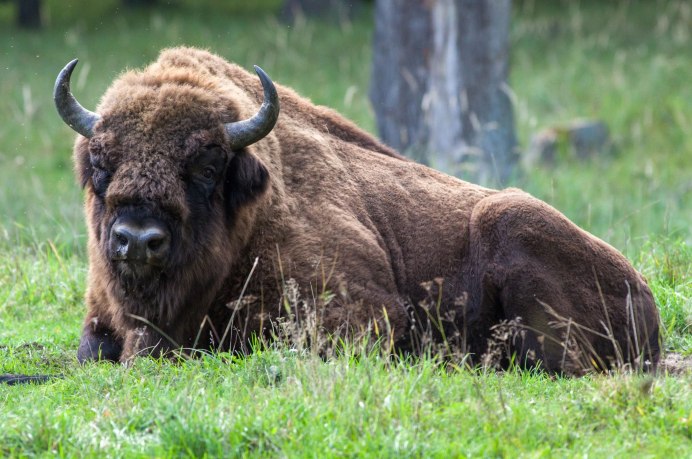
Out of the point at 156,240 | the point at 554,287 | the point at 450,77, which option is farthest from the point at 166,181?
the point at 450,77

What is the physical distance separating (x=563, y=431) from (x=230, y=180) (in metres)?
2.77

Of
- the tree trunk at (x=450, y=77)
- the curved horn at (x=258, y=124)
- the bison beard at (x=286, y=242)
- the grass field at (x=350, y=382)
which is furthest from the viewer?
the tree trunk at (x=450, y=77)

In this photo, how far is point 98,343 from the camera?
670 cm

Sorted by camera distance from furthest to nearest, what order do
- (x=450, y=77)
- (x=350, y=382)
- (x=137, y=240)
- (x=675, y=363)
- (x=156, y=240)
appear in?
1. (x=450, y=77)
2. (x=675, y=363)
3. (x=156, y=240)
4. (x=137, y=240)
5. (x=350, y=382)

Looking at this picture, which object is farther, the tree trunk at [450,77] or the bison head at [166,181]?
the tree trunk at [450,77]

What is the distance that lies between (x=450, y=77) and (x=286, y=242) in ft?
24.0

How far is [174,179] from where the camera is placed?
6078 millimetres

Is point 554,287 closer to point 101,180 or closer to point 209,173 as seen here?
point 209,173

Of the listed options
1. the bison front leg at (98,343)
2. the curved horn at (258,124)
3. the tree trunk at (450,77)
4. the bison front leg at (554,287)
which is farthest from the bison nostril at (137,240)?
the tree trunk at (450,77)

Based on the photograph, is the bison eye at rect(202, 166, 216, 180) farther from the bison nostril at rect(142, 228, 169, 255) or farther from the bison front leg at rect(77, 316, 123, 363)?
the bison front leg at rect(77, 316, 123, 363)

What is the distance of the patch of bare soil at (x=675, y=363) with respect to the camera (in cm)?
649

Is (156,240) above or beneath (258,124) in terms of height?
beneath

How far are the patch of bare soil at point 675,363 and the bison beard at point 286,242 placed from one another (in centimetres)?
14

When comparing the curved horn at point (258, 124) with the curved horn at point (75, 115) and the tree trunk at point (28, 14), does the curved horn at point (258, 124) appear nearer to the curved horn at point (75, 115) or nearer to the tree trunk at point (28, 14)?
the curved horn at point (75, 115)
